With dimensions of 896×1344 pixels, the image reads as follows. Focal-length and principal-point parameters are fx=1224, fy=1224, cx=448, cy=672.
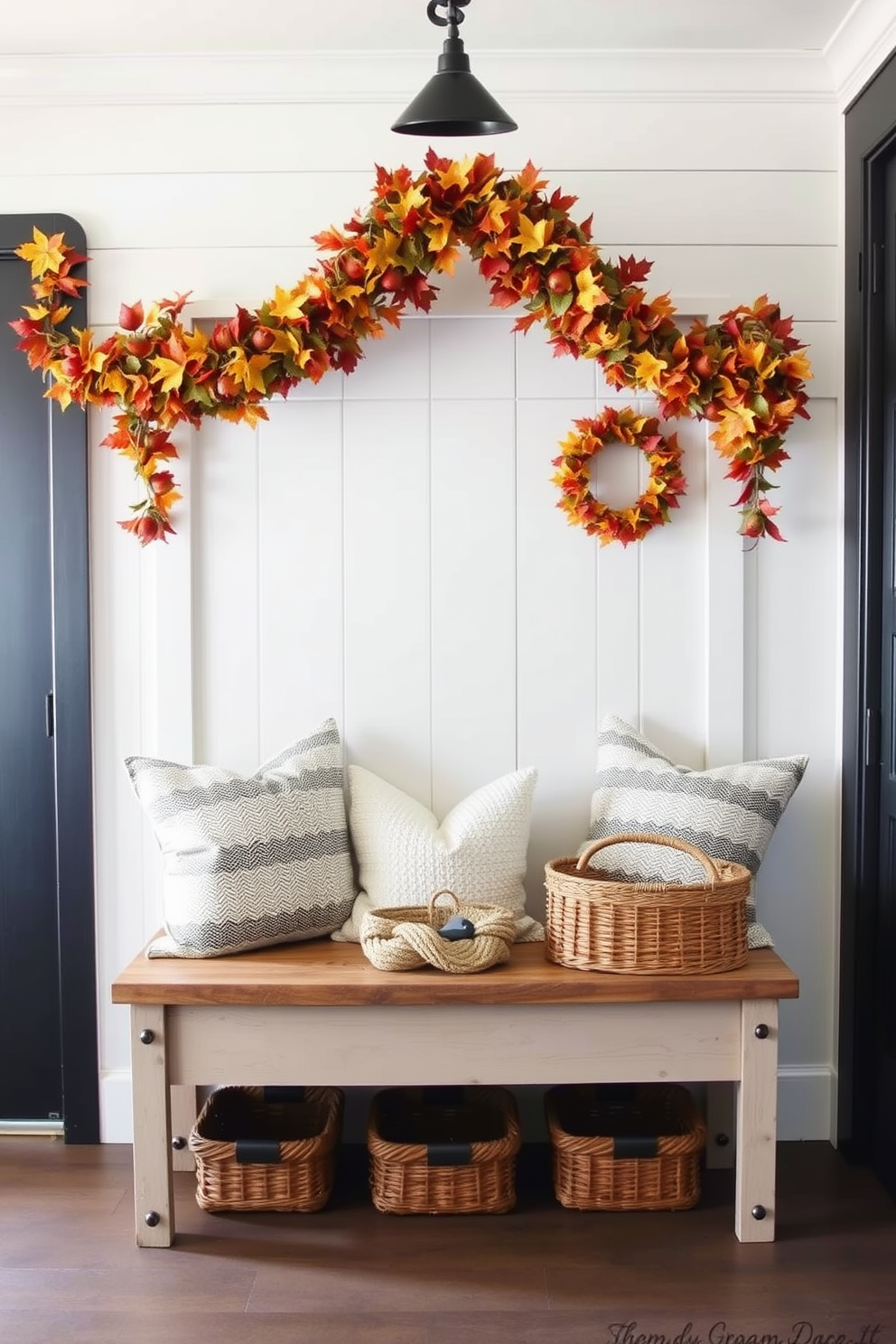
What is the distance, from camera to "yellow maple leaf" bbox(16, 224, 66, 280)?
2863 millimetres

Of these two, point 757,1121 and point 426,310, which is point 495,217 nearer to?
point 426,310

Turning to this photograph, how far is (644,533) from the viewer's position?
2947 mm

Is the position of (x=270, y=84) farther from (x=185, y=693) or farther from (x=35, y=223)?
(x=185, y=693)

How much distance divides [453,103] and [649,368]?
2.45 ft

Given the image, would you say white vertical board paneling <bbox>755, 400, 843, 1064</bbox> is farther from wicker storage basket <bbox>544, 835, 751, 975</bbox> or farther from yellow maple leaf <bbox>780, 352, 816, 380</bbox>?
wicker storage basket <bbox>544, 835, 751, 975</bbox>

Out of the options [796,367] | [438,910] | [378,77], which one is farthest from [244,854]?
[378,77]

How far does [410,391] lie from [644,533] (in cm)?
66

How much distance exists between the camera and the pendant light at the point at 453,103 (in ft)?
7.64

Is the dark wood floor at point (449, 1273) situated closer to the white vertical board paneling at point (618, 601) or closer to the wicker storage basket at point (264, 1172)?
the wicker storage basket at point (264, 1172)

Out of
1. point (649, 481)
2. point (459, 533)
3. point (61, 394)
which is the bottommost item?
point (459, 533)

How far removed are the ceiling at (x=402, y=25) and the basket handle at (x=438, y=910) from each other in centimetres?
193

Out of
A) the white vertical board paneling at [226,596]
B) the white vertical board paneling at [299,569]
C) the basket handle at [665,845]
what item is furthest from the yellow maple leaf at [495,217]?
the basket handle at [665,845]

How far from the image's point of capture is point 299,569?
9.86ft

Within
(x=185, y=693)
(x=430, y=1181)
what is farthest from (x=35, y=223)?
(x=430, y=1181)
